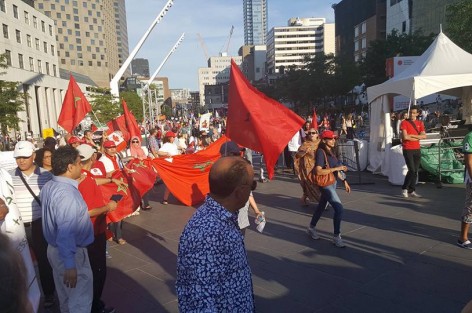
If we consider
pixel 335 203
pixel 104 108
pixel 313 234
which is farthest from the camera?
pixel 104 108

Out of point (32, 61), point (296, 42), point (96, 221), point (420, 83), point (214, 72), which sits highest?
point (296, 42)

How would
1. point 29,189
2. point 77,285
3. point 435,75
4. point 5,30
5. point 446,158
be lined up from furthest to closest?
point 5,30 < point 435,75 < point 446,158 < point 29,189 < point 77,285

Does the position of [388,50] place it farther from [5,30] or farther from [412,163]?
[5,30]

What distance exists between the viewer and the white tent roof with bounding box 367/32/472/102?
1025 cm

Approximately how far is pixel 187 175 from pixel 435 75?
7.24 meters

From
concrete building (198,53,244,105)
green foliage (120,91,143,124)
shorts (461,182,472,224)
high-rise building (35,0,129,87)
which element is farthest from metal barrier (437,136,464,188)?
concrete building (198,53,244,105)

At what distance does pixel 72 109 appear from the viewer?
405 inches

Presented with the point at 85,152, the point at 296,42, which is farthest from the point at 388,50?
the point at 296,42

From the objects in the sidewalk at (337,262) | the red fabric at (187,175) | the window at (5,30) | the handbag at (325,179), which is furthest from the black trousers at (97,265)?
the window at (5,30)

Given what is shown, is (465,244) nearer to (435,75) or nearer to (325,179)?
A: (325,179)

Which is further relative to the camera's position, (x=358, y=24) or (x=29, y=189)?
(x=358, y=24)

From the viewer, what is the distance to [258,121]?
436cm

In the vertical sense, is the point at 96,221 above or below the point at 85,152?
below

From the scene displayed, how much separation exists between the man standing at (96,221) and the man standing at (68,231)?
43 cm
